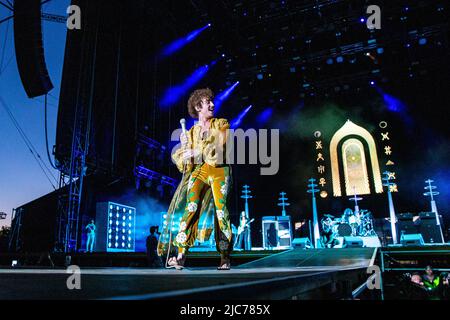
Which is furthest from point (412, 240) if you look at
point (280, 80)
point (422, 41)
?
point (280, 80)

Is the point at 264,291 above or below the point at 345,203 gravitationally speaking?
below

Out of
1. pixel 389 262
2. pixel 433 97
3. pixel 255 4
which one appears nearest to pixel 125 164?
pixel 255 4

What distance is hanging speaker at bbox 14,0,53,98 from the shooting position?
7855 mm

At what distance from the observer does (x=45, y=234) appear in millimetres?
11844

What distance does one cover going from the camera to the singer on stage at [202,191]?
3393 mm

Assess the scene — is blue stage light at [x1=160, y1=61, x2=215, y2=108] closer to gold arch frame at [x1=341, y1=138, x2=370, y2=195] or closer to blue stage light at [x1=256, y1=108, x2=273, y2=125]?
blue stage light at [x1=256, y1=108, x2=273, y2=125]

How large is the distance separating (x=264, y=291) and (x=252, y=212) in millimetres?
15558

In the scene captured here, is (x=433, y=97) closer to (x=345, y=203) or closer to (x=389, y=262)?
(x=345, y=203)

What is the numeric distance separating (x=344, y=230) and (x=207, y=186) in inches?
319

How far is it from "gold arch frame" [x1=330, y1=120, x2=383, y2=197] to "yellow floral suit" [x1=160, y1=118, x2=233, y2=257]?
1269 cm

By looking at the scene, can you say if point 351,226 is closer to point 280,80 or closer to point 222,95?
point 280,80

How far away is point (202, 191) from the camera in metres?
3.55
